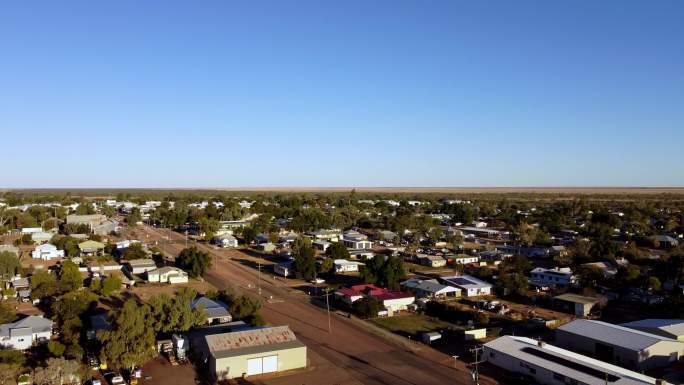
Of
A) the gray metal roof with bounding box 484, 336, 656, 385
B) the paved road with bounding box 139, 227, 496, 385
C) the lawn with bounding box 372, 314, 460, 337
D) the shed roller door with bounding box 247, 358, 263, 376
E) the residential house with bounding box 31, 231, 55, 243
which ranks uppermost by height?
the residential house with bounding box 31, 231, 55, 243

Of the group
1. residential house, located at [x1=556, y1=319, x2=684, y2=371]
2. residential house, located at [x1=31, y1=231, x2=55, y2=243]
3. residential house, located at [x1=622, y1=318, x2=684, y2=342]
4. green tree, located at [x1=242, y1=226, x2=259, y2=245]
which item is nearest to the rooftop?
residential house, located at [x1=556, y1=319, x2=684, y2=371]

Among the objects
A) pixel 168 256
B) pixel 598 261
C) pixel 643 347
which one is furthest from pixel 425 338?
pixel 168 256

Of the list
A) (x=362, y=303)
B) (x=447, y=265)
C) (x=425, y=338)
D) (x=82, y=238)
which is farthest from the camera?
(x=82, y=238)

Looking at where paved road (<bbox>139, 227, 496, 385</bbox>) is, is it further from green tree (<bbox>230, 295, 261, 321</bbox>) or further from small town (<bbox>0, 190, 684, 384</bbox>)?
green tree (<bbox>230, 295, 261, 321</bbox>)

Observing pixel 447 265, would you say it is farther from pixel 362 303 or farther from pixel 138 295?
pixel 138 295

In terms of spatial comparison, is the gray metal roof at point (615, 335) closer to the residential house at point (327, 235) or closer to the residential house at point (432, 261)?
the residential house at point (432, 261)

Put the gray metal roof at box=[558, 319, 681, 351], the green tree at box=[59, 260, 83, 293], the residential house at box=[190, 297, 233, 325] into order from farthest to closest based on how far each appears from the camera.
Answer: the green tree at box=[59, 260, 83, 293] < the residential house at box=[190, 297, 233, 325] < the gray metal roof at box=[558, 319, 681, 351]

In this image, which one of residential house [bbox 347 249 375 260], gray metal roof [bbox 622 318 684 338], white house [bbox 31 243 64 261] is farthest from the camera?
residential house [bbox 347 249 375 260]

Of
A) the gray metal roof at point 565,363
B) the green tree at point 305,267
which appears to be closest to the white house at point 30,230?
the green tree at point 305,267
